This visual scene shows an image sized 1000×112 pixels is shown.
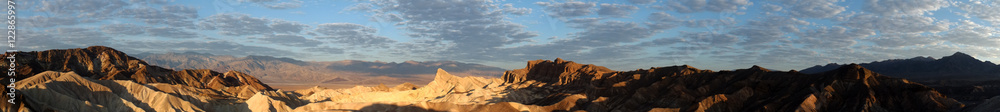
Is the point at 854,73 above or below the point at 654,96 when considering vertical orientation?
above

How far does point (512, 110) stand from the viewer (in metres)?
79.7

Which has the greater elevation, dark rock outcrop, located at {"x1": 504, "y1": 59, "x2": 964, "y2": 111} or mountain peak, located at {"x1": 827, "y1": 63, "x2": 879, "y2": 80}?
mountain peak, located at {"x1": 827, "y1": 63, "x2": 879, "y2": 80}

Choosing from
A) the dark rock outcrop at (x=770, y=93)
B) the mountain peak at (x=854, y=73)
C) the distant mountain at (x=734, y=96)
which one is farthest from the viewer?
the mountain peak at (x=854, y=73)

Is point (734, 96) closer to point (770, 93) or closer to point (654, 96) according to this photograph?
point (770, 93)

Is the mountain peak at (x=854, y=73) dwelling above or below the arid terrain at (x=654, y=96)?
above

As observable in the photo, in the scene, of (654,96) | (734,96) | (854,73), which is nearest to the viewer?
(854,73)

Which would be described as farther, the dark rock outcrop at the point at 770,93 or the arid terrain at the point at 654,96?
the arid terrain at the point at 654,96

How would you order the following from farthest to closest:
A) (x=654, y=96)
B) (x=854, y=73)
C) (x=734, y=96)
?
(x=654, y=96) < (x=734, y=96) < (x=854, y=73)

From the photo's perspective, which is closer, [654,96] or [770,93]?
[770,93]

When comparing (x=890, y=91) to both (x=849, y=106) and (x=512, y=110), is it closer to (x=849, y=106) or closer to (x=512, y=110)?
(x=849, y=106)

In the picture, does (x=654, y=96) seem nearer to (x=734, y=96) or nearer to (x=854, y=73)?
(x=734, y=96)

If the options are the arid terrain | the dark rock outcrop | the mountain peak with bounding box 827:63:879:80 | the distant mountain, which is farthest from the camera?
the mountain peak with bounding box 827:63:879:80

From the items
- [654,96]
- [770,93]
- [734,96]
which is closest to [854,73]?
[770,93]

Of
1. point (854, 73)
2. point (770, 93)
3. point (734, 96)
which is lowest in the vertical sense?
point (734, 96)
